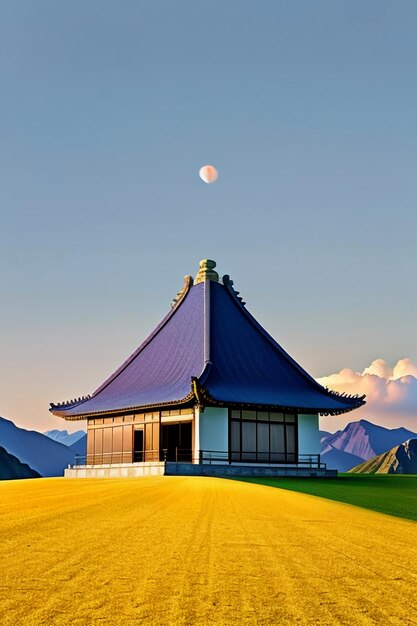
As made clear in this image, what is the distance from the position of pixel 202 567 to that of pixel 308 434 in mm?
34430

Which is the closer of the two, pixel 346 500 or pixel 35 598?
pixel 35 598

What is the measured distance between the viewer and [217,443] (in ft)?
127

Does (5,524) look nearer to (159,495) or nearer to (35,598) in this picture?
(35,598)

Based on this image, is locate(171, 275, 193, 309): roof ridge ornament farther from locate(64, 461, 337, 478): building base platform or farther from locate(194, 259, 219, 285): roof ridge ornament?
locate(64, 461, 337, 478): building base platform

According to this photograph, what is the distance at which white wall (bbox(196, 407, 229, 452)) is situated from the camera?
3841 cm

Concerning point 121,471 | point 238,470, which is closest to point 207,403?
point 238,470

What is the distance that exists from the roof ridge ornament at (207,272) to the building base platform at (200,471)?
14028mm

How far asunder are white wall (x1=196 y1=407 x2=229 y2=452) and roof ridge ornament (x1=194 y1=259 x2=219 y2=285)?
11882mm

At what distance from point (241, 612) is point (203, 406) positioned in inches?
1200

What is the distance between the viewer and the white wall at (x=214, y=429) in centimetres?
3841

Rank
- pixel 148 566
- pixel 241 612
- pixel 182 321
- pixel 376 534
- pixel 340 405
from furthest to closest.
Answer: pixel 182 321
pixel 340 405
pixel 376 534
pixel 148 566
pixel 241 612

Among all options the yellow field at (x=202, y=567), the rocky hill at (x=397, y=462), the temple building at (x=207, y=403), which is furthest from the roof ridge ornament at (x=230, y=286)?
the rocky hill at (x=397, y=462)

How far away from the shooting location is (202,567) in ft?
29.2

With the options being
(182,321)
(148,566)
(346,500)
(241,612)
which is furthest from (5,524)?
(182,321)
